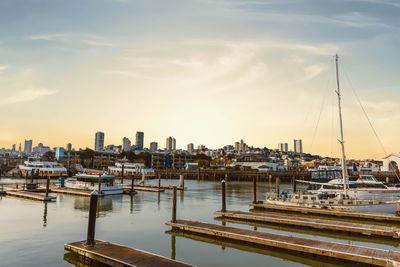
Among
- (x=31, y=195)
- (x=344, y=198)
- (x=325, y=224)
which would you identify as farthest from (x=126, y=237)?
(x=31, y=195)

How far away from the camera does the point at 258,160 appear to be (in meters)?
185

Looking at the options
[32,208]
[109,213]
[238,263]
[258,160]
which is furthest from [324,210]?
[258,160]

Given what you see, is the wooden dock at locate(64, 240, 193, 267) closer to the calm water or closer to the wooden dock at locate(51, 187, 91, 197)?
the calm water

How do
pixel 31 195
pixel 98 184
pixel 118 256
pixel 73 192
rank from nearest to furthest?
pixel 118 256, pixel 31 195, pixel 73 192, pixel 98 184

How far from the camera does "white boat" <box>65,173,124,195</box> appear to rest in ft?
163

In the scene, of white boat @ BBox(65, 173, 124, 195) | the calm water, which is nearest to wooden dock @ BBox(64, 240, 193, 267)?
the calm water

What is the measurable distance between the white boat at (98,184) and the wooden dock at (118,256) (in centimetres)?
3108

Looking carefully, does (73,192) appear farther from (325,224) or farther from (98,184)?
(325,224)

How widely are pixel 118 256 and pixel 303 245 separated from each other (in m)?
10.1

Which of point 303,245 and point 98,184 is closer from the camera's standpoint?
point 303,245

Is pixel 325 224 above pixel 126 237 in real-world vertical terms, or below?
above

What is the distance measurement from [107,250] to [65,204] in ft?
82.4

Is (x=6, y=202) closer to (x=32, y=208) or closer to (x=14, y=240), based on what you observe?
(x=32, y=208)

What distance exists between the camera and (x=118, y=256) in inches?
646
